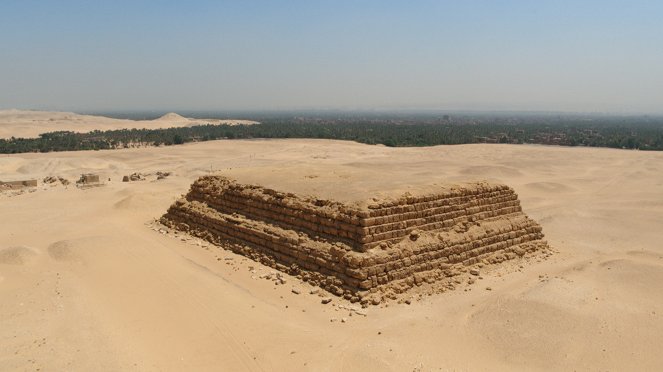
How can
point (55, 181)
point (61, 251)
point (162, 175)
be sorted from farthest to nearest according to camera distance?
point (162, 175) → point (55, 181) → point (61, 251)

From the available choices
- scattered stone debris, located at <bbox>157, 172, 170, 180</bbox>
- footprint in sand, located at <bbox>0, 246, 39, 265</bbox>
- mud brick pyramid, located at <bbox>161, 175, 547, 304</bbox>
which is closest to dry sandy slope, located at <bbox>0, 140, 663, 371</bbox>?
footprint in sand, located at <bbox>0, 246, 39, 265</bbox>

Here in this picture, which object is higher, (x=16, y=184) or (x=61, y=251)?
(x=16, y=184)

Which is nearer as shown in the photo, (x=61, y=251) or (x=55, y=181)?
(x=61, y=251)

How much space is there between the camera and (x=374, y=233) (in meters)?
10.3

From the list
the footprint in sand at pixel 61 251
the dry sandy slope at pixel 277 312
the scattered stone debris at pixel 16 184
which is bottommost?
the dry sandy slope at pixel 277 312

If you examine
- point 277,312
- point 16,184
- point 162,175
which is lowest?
point 277,312

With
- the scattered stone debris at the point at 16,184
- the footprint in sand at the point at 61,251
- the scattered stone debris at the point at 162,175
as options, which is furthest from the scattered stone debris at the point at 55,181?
the footprint in sand at the point at 61,251

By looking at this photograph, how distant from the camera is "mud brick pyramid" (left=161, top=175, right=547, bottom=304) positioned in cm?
1015

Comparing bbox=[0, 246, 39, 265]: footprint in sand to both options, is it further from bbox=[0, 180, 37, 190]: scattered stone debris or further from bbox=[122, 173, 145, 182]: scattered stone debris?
bbox=[122, 173, 145, 182]: scattered stone debris

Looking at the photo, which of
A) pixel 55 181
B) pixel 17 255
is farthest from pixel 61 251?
pixel 55 181

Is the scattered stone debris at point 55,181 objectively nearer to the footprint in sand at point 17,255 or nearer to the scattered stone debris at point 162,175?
the scattered stone debris at point 162,175

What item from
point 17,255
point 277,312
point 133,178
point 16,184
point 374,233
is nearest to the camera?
point 277,312

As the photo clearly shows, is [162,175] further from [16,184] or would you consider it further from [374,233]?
[374,233]

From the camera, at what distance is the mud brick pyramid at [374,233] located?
1015cm
